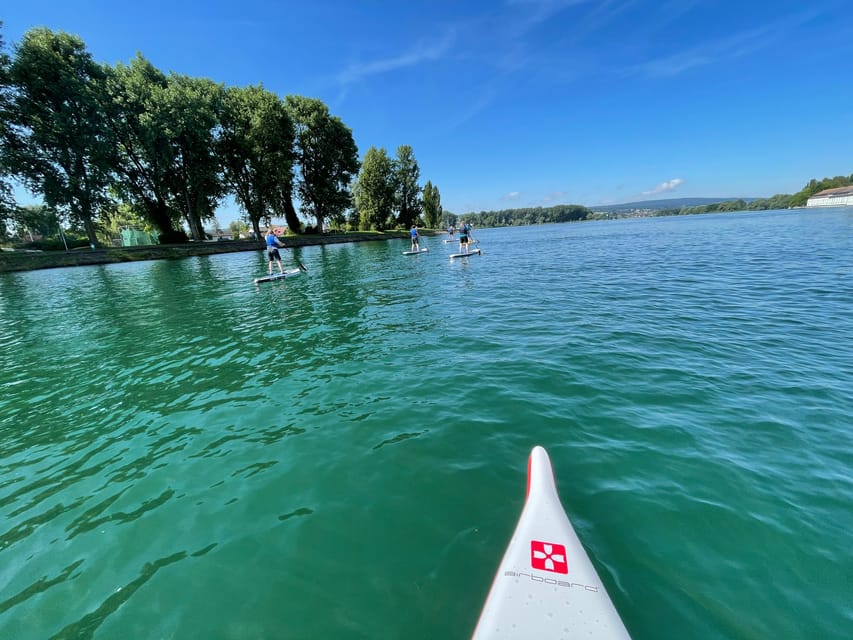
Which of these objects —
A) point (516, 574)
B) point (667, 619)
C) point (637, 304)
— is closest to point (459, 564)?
point (516, 574)

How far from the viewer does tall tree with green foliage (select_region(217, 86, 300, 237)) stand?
54500mm

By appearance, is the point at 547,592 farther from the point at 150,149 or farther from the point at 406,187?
the point at 406,187

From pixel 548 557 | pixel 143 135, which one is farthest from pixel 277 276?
pixel 143 135

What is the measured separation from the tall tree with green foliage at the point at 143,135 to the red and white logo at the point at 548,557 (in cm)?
5823

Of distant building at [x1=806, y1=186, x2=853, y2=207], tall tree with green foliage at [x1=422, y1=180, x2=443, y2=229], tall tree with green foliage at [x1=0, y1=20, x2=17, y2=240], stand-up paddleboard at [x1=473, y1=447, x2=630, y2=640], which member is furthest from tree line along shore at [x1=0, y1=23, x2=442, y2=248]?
distant building at [x1=806, y1=186, x2=853, y2=207]

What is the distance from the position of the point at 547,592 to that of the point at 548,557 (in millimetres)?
333

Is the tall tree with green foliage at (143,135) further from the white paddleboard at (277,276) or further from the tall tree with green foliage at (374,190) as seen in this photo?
the tall tree with green foliage at (374,190)

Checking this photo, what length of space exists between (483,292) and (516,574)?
577 inches

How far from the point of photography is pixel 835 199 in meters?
111

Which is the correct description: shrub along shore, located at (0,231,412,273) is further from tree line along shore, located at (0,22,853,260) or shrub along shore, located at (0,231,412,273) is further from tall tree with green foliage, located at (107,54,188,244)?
tall tree with green foliage, located at (107,54,188,244)

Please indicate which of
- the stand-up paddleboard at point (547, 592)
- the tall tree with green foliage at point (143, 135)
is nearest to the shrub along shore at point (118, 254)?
the tall tree with green foliage at point (143, 135)

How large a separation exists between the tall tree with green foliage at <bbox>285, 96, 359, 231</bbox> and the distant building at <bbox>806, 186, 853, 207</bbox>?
14736 centimetres

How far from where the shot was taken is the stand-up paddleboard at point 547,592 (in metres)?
2.62

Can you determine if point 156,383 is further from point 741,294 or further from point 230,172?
point 230,172
